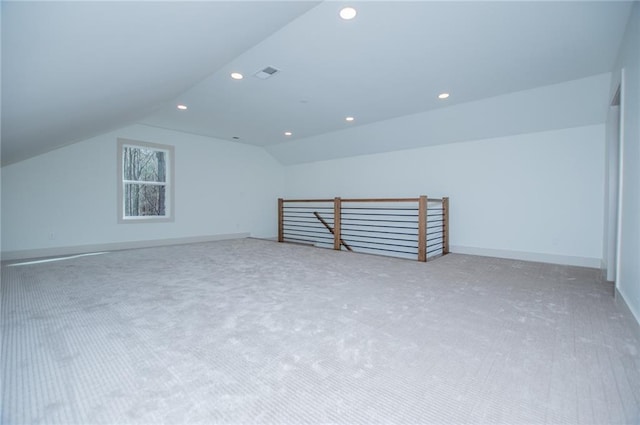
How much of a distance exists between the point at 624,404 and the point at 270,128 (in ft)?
18.9

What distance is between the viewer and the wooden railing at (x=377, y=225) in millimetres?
5219

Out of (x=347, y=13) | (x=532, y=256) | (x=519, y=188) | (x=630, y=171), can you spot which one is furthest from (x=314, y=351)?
(x=519, y=188)

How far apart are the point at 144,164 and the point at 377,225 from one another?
518cm

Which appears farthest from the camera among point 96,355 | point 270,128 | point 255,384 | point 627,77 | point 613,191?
point 270,128

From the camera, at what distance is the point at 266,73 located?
3.26m

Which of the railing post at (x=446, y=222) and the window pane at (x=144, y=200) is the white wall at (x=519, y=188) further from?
the window pane at (x=144, y=200)

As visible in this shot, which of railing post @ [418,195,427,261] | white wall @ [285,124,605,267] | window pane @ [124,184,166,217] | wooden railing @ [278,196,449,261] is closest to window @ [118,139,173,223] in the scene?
window pane @ [124,184,166,217]

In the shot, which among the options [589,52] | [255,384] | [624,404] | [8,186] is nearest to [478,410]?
[624,404]

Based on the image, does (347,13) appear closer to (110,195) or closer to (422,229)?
(422,229)

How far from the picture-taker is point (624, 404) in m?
1.26

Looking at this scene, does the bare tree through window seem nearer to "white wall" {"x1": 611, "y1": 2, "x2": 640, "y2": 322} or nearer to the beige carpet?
the beige carpet

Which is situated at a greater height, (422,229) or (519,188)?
(519,188)

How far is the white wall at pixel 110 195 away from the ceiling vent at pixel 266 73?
3724mm

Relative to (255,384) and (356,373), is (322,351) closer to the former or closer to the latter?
(356,373)
